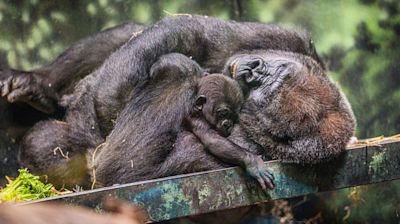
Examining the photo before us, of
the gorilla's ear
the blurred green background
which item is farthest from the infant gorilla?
the blurred green background

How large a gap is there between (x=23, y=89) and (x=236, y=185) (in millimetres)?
1557

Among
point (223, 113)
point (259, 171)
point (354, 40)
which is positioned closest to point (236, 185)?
point (259, 171)

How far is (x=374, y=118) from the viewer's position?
473 cm

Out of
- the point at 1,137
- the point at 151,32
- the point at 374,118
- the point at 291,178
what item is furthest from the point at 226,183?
the point at 374,118

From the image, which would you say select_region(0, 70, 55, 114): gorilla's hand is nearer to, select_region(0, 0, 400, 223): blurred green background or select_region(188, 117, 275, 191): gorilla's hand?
select_region(0, 0, 400, 223): blurred green background

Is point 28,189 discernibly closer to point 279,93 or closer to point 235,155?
point 235,155

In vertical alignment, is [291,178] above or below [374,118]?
above

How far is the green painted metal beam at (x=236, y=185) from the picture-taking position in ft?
9.02

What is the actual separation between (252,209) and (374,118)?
1.53m

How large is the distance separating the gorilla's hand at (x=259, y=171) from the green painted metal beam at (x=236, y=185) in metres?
0.04

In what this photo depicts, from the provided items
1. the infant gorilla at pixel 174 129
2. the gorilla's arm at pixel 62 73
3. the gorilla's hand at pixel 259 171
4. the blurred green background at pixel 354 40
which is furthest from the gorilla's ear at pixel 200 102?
the blurred green background at pixel 354 40

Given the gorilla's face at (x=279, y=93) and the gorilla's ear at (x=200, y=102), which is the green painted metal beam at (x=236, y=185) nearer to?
the gorilla's face at (x=279, y=93)

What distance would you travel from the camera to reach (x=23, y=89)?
3.78 m

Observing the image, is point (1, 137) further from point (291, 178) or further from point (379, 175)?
point (379, 175)
